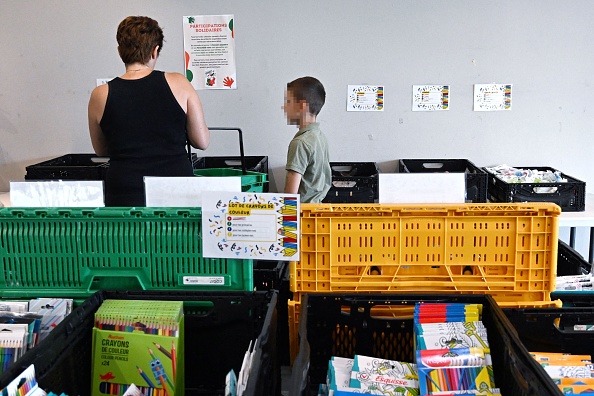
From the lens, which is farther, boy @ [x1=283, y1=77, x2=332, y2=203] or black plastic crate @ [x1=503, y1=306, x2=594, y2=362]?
boy @ [x1=283, y1=77, x2=332, y2=203]

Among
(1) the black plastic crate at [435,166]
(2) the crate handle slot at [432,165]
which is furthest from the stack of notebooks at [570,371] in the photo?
(2) the crate handle slot at [432,165]

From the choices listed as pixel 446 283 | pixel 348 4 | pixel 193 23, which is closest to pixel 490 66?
pixel 348 4

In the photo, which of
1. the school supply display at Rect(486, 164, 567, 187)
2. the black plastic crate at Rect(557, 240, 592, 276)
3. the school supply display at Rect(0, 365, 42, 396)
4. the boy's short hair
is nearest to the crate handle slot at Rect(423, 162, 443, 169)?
the school supply display at Rect(486, 164, 567, 187)

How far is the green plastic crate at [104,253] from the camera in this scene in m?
1.34

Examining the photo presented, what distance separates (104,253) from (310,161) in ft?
4.17

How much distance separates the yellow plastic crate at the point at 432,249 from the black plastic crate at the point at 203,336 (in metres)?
0.16

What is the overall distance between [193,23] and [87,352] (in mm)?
2896

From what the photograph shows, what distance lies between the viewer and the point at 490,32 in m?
3.71

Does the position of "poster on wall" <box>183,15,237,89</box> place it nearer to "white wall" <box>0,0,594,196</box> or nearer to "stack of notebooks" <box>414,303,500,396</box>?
"white wall" <box>0,0,594,196</box>

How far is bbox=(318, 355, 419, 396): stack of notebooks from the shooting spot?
1153 millimetres

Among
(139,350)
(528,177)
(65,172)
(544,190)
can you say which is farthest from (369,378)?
(65,172)

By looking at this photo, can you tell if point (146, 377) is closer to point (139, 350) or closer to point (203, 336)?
point (139, 350)

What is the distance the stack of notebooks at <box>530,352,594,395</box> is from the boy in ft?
4.64

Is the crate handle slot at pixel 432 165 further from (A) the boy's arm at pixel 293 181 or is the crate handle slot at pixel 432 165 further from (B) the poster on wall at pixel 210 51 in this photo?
(A) the boy's arm at pixel 293 181
